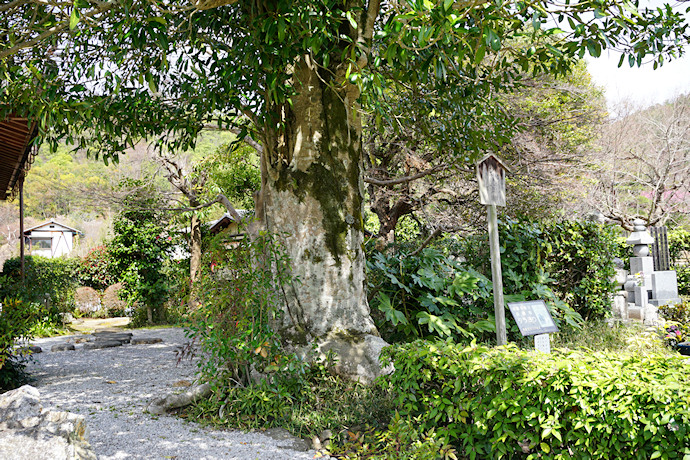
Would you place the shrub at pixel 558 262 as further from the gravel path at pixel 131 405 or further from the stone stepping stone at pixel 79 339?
the stone stepping stone at pixel 79 339

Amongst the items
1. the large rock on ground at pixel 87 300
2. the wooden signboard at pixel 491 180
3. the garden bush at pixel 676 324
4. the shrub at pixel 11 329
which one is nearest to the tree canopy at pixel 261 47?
the wooden signboard at pixel 491 180

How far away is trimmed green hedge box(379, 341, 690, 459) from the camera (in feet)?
8.50

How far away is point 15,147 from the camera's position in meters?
7.21

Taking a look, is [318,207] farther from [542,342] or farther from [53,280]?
[53,280]

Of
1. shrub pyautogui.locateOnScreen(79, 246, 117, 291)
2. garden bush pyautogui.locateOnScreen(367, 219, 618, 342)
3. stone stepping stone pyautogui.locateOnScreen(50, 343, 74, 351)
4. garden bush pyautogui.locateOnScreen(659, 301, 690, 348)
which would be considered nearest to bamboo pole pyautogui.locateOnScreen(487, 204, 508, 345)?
garden bush pyautogui.locateOnScreen(367, 219, 618, 342)

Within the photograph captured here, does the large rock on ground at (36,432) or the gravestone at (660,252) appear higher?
the gravestone at (660,252)

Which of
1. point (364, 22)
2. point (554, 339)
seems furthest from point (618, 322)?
point (364, 22)

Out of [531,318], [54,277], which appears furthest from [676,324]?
[54,277]

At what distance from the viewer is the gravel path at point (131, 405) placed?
3693 millimetres

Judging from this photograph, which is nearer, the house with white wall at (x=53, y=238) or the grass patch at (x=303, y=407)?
the grass patch at (x=303, y=407)

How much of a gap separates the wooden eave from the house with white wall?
1186 inches

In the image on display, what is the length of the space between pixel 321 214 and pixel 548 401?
282 centimetres

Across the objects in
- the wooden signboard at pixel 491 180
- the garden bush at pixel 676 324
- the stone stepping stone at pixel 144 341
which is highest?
the wooden signboard at pixel 491 180

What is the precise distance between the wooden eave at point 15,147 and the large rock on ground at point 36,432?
12.4ft
